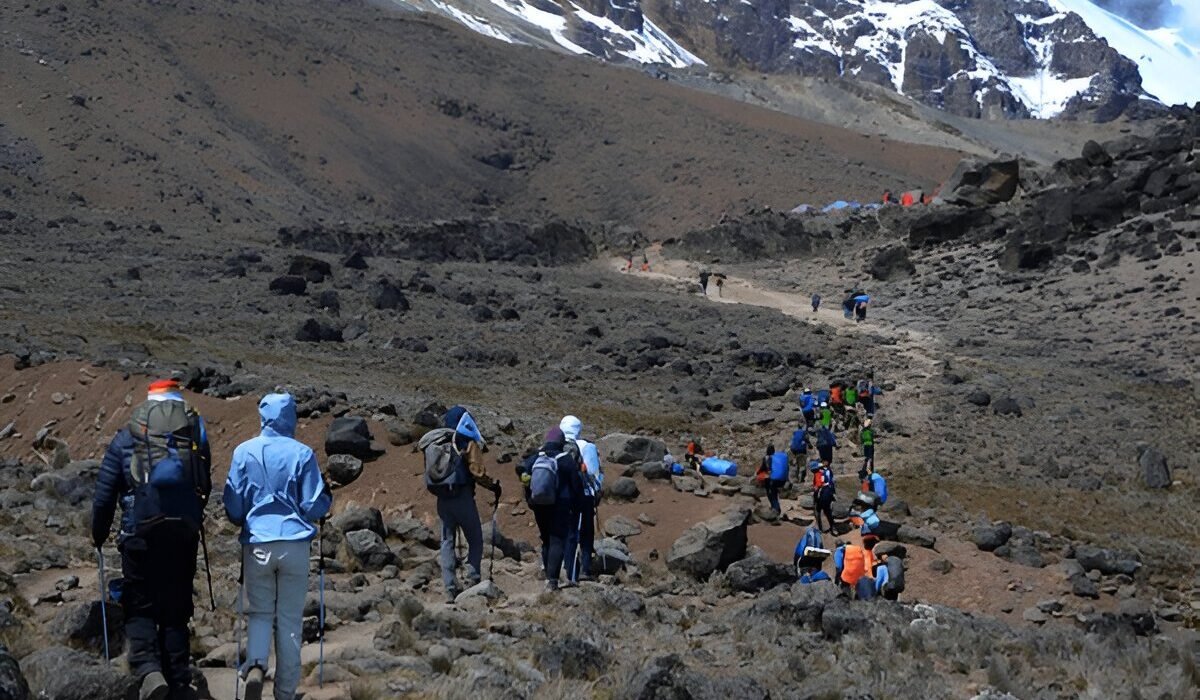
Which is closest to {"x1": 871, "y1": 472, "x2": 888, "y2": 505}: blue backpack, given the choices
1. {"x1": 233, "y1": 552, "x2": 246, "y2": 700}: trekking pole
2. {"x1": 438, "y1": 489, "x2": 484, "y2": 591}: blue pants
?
{"x1": 438, "y1": 489, "x2": 484, "y2": 591}: blue pants

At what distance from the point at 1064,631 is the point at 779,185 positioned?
6120 cm

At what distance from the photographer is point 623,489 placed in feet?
45.8

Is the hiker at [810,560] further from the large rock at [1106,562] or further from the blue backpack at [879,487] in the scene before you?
the blue backpack at [879,487]

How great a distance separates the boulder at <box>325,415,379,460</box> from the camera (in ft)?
46.5

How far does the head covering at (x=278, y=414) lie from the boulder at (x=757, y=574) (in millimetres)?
A: 5704

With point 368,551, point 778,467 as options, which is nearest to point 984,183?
point 778,467

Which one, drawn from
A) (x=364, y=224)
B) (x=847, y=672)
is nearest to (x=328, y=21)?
(x=364, y=224)

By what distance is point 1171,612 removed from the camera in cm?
1255

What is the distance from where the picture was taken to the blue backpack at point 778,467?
14.3m

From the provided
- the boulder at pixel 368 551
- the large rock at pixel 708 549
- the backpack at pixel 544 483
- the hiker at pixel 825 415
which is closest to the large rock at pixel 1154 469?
the hiker at pixel 825 415

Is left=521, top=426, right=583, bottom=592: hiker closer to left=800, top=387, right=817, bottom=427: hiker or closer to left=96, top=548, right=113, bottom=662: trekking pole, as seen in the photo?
left=96, top=548, right=113, bottom=662: trekking pole

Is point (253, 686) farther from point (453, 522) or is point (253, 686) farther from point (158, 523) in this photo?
point (453, 522)

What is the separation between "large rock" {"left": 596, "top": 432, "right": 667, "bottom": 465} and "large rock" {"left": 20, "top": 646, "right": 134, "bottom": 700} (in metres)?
10.0

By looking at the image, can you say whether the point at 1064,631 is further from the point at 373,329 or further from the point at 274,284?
the point at 274,284
